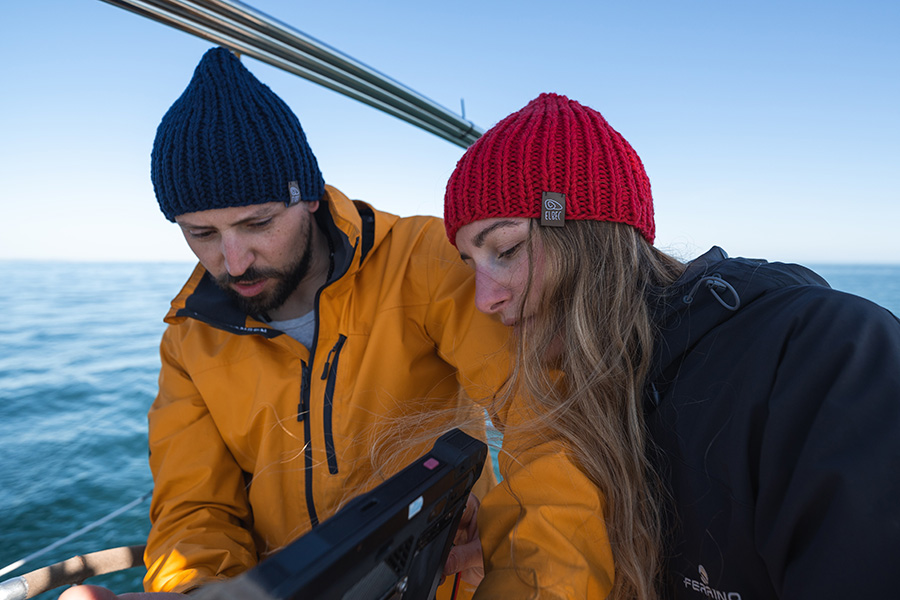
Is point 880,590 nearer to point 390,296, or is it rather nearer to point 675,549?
point 675,549

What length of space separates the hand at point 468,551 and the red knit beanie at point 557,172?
2.23 feet

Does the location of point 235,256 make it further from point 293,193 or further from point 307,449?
point 307,449

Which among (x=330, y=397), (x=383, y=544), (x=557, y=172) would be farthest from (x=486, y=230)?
(x=383, y=544)

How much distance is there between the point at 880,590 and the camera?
66cm

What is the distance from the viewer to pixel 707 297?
1.01 meters

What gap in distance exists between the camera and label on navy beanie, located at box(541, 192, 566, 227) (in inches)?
43.7

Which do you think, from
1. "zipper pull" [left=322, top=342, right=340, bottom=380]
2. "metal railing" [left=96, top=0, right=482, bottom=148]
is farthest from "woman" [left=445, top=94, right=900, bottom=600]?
"metal railing" [left=96, top=0, right=482, bottom=148]

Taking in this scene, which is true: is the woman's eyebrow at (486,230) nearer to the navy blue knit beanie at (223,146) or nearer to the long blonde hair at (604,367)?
the long blonde hair at (604,367)

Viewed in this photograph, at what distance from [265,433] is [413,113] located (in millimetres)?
1451

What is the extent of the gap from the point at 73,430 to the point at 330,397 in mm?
3932

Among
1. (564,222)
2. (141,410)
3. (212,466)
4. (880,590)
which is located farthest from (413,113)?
(141,410)

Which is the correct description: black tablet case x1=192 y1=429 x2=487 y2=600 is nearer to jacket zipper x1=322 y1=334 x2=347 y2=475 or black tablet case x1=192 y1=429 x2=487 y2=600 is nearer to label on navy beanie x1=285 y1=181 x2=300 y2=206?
jacket zipper x1=322 y1=334 x2=347 y2=475

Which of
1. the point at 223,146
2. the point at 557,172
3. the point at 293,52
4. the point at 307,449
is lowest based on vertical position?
the point at 307,449

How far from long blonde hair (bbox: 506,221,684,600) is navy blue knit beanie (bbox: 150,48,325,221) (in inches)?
33.2
